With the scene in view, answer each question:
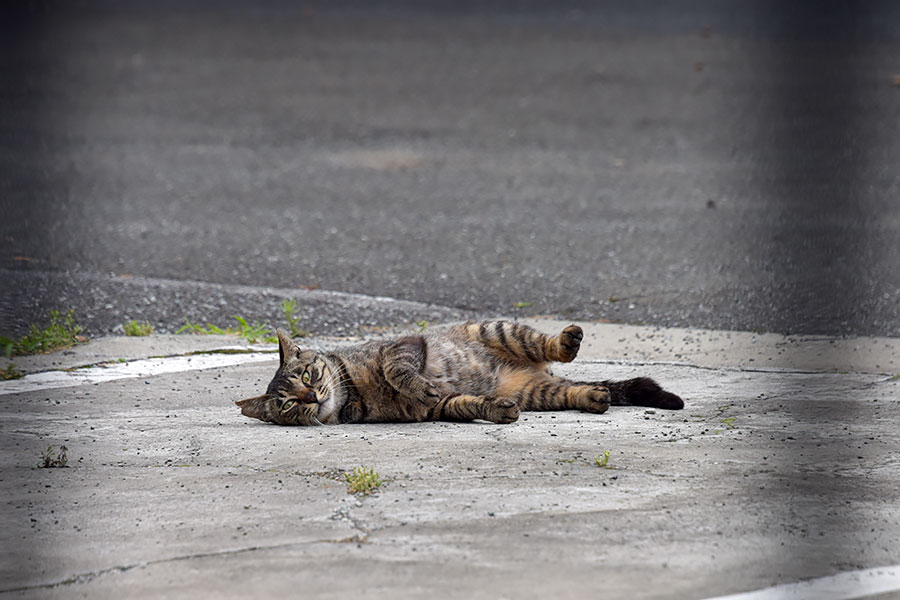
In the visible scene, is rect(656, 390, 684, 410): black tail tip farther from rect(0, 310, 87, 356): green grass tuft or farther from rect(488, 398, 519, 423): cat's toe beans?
rect(0, 310, 87, 356): green grass tuft

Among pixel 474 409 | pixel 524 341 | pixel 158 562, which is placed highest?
pixel 524 341

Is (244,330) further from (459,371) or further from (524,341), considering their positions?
(524,341)

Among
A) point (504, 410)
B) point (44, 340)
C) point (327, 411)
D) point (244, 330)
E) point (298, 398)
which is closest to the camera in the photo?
point (504, 410)

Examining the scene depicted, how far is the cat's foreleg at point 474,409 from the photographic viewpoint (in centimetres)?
484

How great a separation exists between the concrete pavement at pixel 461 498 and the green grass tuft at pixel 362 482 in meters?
0.04

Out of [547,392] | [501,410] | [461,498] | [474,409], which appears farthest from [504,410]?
[461,498]

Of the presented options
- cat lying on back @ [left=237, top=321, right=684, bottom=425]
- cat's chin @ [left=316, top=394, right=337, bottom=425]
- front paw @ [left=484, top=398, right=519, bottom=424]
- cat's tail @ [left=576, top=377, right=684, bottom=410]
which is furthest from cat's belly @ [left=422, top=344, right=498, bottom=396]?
cat's tail @ [left=576, top=377, right=684, bottom=410]

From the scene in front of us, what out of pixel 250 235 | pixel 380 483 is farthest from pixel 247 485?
pixel 250 235

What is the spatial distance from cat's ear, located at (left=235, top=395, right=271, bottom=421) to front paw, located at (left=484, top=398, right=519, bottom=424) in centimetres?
91

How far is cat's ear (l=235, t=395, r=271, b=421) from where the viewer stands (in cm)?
502

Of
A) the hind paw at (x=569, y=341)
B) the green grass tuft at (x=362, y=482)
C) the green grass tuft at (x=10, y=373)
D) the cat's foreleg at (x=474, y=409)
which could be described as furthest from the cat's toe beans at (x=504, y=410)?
the green grass tuft at (x=10, y=373)

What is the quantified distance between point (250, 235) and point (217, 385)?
143 inches

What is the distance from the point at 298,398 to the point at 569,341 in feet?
3.70

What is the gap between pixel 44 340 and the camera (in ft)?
20.8
